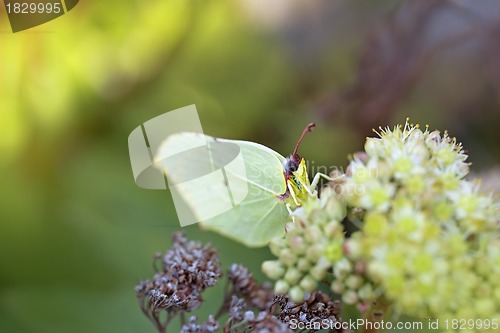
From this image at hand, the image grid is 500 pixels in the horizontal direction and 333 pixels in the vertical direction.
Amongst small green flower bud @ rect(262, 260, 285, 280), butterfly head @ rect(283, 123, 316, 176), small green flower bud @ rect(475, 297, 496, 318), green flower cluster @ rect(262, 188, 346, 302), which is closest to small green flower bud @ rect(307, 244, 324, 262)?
green flower cluster @ rect(262, 188, 346, 302)

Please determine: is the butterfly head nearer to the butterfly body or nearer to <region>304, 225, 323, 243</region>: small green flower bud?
the butterfly body

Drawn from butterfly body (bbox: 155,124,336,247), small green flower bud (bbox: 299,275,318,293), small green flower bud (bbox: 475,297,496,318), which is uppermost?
butterfly body (bbox: 155,124,336,247)

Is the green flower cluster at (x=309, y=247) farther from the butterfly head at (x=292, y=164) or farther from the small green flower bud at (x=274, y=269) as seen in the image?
the butterfly head at (x=292, y=164)

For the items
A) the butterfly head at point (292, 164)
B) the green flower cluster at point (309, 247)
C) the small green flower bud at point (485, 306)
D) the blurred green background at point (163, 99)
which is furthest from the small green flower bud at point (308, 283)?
the blurred green background at point (163, 99)

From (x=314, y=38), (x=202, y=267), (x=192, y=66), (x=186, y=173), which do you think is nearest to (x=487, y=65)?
(x=314, y=38)

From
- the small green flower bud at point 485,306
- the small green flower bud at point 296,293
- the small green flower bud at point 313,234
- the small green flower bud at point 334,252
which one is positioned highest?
the small green flower bud at point 313,234

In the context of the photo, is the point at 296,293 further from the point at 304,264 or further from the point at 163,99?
the point at 163,99
